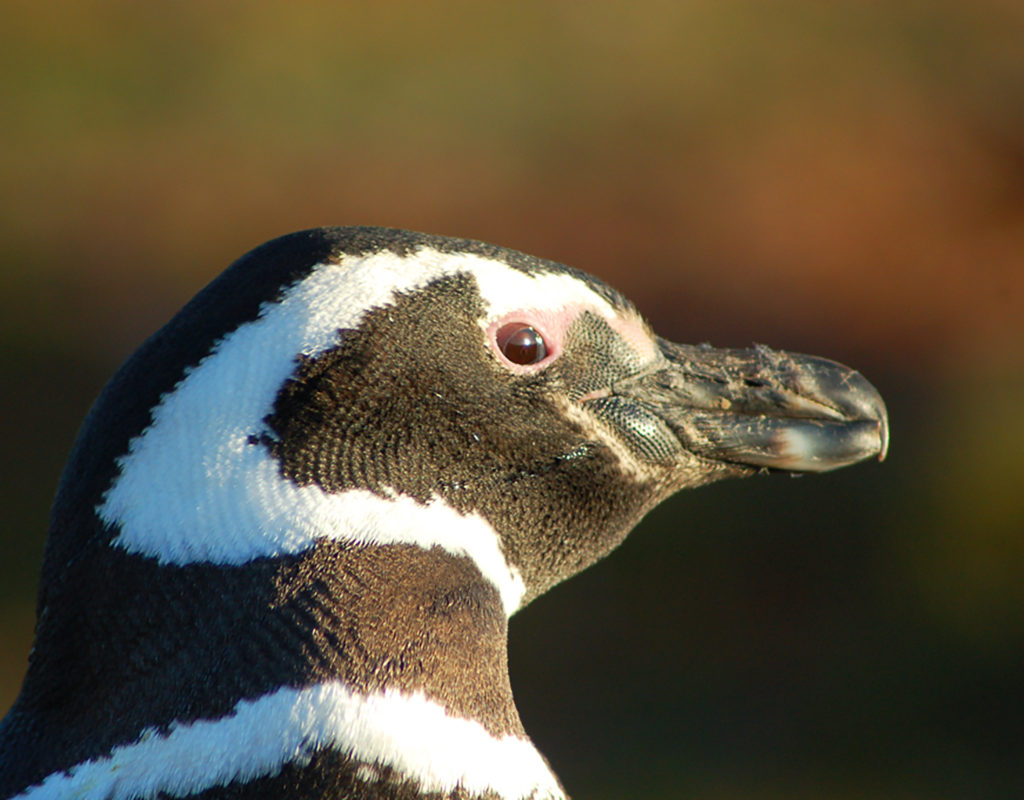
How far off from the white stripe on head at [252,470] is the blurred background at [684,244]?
353 cm

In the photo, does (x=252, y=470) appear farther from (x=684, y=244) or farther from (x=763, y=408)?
(x=684, y=244)

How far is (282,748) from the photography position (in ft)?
4.63

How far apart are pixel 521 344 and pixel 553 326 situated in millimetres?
75

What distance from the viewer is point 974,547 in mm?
5672

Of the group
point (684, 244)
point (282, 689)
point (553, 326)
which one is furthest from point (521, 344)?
point (684, 244)

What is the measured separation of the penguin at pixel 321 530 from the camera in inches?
56.4

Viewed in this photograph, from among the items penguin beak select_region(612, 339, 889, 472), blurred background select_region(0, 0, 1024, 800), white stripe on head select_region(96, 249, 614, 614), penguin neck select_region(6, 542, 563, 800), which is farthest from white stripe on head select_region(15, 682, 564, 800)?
blurred background select_region(0, 0, 1024, 800)

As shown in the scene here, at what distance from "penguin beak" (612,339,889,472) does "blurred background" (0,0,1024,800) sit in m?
3.14

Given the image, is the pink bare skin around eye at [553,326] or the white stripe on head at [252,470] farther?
the pink bare skin around eye at [553,326]

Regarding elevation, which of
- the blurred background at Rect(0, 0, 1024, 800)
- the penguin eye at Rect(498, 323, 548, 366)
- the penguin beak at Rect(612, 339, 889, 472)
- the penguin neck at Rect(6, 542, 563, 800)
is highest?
→ the penguin eye at Rect(498, 323, 548, 366)

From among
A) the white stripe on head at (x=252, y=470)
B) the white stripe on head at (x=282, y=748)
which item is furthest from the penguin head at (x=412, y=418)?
the white stripe on head at (x=282, y=748)

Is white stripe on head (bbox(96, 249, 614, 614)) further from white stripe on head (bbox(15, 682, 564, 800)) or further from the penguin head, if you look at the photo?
white stripe on head (bbox(15, 682, 564, 800))

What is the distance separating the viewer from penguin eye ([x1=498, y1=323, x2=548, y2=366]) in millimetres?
1728

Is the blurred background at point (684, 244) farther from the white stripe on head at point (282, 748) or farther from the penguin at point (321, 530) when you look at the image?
the white stripe on head at point (282, 748)
